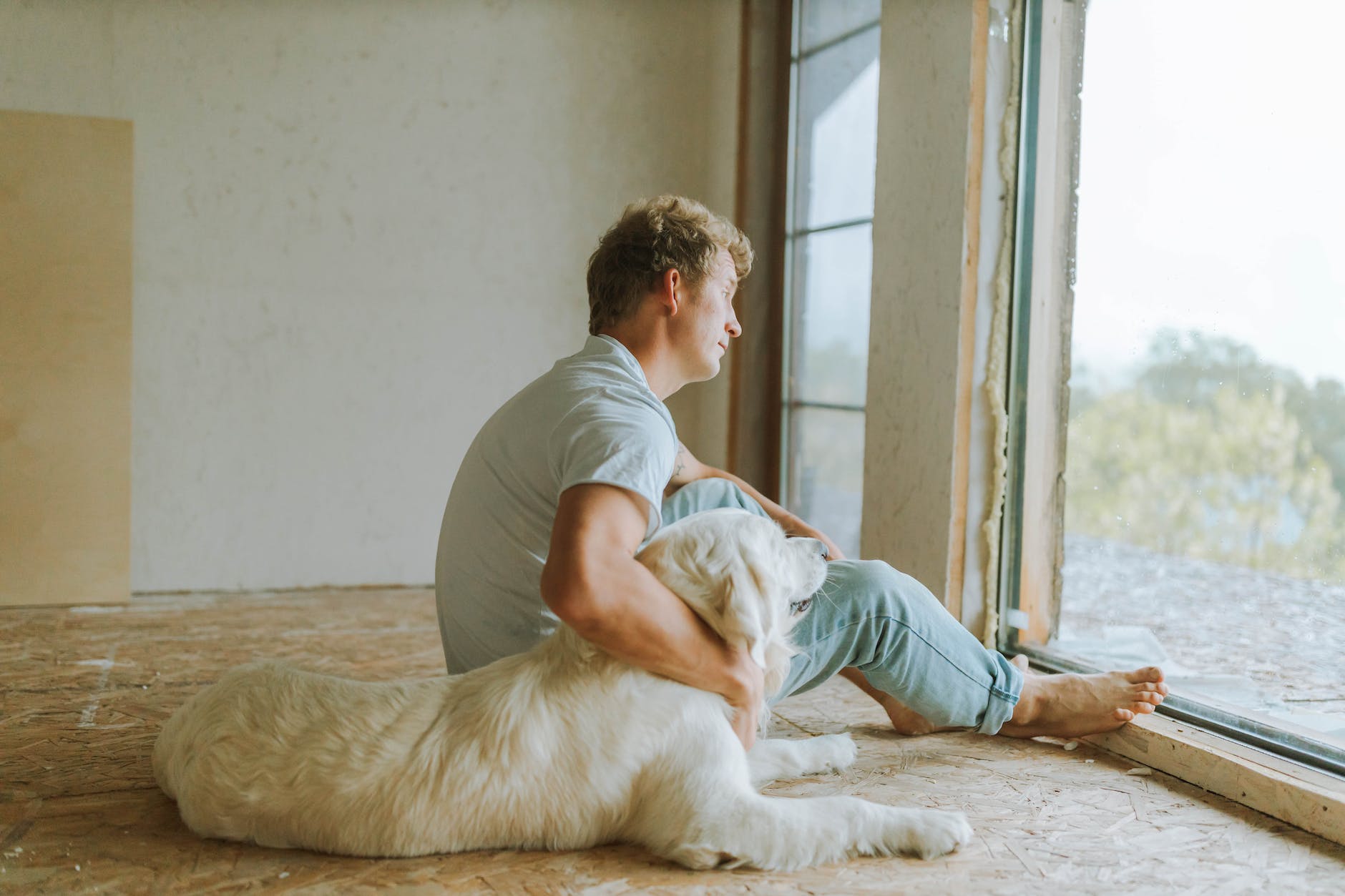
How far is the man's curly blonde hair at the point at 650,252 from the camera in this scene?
221cm

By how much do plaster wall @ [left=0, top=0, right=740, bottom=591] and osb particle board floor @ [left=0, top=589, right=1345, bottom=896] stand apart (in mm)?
1605

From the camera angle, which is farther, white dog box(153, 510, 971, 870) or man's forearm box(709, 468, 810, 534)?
man's forearm box(709, 468, 810, 534)

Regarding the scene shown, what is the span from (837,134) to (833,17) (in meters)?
0.52

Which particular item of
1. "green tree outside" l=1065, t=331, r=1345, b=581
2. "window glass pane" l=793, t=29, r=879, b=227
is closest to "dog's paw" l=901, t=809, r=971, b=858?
"green tree outside" l=1065, t=331, r=1345, b=581

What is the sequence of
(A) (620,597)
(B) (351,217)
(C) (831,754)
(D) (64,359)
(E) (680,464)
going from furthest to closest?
(B) (351,217)
(D) (64,359)
(E) (680,464)
(C) (831,754)
(A) (620,597)

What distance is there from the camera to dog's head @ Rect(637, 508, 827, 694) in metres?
1.79

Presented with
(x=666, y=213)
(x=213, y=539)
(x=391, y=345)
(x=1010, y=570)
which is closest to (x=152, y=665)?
(x=213, y=539)

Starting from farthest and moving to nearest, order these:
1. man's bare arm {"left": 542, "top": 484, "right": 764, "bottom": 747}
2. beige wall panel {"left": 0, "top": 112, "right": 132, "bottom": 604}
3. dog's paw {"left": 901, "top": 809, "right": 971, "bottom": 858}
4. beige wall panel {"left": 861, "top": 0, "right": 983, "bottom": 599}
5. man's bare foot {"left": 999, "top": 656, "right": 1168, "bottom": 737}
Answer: beige wall panel {"left": 0, "top": 112, "right": 132, "bottom": 604} → beige wall panel {"left": 861, "top": 0, "right": 983, "bottom": 599} → man's bare foot {"left": 999, "top": 656, "right": 1168, "bottom": 737} → dog's paw {"left": 901, "top": 809, "right": 971, "bottom": 858} → man's bare arm {"left": 542, "top": 484, "right": 764, "bottom": 747}

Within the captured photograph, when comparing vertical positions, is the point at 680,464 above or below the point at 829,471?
above

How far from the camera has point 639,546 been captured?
187 centimetres

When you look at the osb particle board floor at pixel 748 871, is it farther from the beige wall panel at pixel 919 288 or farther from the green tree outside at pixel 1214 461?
the green tree outside at pixel 1214 461

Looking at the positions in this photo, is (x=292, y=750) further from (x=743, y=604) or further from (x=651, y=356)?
(x=651, y=356)

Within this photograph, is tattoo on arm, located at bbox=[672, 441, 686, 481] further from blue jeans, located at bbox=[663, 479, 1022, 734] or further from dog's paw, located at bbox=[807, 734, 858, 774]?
dog's paw, located at bbox=[807, 734, 858, 774]

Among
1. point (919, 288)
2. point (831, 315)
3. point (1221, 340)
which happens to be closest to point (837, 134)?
point (831, 315)
